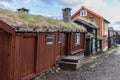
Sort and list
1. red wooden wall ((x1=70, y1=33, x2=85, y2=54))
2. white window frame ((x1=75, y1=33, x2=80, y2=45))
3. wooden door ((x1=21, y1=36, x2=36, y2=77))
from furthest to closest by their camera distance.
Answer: white window frame ((x1=75, y1=33, x2=80, y2=45)), red wooden wall ((x1=70, y1=33, x2=85, y2=54)), wooden door ((x1=21, y1=36, x2=36, y2=77))

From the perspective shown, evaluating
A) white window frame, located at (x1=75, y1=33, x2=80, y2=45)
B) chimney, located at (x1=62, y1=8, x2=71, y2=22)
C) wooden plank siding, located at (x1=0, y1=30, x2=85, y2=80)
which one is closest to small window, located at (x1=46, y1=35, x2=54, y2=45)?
wooden plank siding, located at (x1=0, y1=30, x2=85, y2=80)

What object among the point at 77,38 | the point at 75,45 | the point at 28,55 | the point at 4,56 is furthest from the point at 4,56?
the point at 77,38

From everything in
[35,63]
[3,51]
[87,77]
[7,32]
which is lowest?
[87,77]

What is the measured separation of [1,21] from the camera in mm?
11797

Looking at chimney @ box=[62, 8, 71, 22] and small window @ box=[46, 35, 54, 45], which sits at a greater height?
chimney @ box=[62, 8, 71, 22]

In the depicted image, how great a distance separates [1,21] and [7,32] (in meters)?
0.67

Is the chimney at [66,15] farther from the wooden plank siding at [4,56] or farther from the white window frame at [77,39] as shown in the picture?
the wooden plank siding at [4,56]

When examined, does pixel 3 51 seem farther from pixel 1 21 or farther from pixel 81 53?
pixel 81 53

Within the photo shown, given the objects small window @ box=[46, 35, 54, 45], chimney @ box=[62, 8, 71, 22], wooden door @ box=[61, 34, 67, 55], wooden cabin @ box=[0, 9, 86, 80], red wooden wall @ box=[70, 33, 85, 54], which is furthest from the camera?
chimney @ box=[62, 8, 71, 22]

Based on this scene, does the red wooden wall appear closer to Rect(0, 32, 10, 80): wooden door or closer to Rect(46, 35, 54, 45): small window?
Rect(46, 35, 54, 45): small window

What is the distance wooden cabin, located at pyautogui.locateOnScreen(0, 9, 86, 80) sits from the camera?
12156 mm

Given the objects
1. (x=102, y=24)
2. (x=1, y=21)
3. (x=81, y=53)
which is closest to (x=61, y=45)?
(x=81, y=53)

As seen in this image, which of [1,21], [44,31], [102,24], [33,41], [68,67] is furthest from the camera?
[102,24]

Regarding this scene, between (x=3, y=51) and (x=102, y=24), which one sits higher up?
(x=102, y=24)
